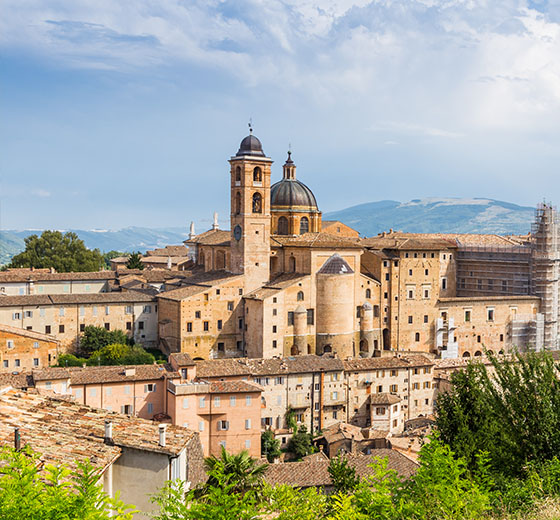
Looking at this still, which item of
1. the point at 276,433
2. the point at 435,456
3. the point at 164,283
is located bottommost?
the point at 276,433

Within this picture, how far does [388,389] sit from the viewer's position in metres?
39.0

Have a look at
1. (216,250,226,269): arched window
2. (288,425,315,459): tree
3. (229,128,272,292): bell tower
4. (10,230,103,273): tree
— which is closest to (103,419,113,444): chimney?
(288,425,315,459): tree

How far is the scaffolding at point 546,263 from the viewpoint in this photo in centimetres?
5212

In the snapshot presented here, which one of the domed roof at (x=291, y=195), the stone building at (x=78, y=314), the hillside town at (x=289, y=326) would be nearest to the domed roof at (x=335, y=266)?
the hillside town at (x=289, y=326)

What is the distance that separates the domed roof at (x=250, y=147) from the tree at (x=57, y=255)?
2939 centimetres

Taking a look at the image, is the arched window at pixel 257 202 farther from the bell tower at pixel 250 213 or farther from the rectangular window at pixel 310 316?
the rectangular window at pixel 310 316

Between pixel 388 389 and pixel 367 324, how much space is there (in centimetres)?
836

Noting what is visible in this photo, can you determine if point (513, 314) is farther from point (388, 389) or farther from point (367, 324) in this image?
point (388, 389)

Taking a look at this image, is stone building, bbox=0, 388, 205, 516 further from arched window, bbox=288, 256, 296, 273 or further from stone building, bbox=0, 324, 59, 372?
arched window, bbox=288, 256, 296, 273

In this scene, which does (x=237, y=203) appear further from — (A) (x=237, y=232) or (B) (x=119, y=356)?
(B) (x=119, y=356)

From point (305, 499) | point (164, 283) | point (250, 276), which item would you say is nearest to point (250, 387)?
point (250, 276)

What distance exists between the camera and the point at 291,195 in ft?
176

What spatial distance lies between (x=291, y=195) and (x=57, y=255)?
29.8 metres

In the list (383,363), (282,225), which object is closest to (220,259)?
(282,225)
